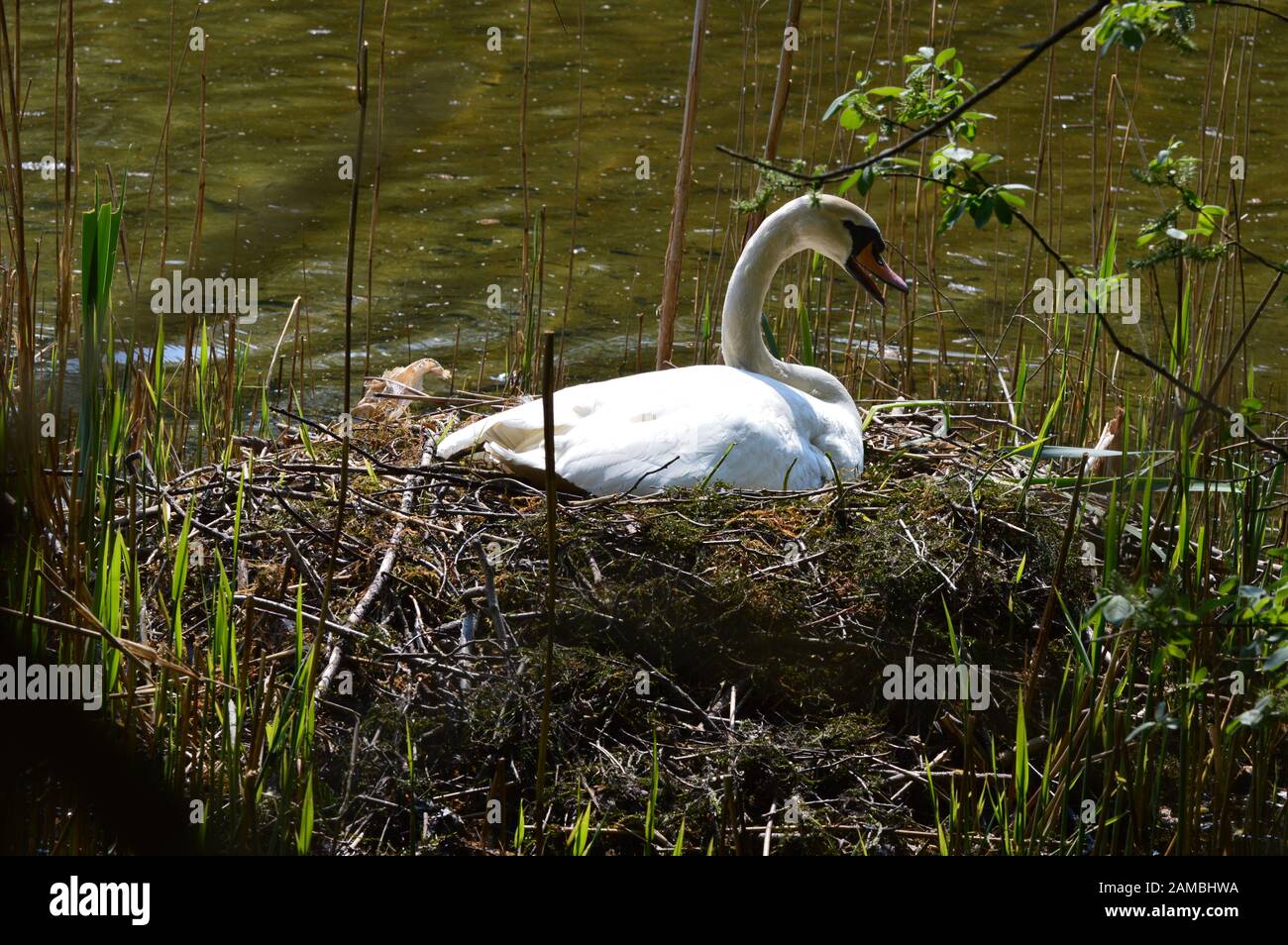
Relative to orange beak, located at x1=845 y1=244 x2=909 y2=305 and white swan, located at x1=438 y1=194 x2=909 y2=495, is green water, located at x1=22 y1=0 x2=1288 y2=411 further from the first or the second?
white swan, located at x1=438 y1=194 x2=909 y2=495

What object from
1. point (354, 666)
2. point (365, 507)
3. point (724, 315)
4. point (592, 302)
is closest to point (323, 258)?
point (592, 302)

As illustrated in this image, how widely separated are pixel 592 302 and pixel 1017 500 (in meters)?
5.16

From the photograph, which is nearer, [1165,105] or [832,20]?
[1165,105]

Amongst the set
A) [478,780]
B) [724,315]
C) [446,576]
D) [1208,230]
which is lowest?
[478,780]

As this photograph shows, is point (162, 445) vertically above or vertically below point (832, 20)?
below

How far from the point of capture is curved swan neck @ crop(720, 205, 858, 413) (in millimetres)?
5250

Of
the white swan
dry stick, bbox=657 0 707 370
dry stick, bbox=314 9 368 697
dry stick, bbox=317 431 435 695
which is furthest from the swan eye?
dry stick, bbox=314 9 368 697

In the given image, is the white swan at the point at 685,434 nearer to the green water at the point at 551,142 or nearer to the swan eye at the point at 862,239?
the swan eye at the point at 862,239

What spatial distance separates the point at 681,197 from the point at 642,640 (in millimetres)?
2513

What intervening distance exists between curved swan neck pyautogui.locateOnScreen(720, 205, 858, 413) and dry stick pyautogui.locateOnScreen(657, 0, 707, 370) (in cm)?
42

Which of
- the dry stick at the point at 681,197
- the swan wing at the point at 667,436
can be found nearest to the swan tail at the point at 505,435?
the swan wing at the point at 667,436

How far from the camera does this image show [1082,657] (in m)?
2.99

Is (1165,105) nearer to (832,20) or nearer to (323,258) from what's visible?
(832,20)

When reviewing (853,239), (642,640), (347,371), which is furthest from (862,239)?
(347,371)
